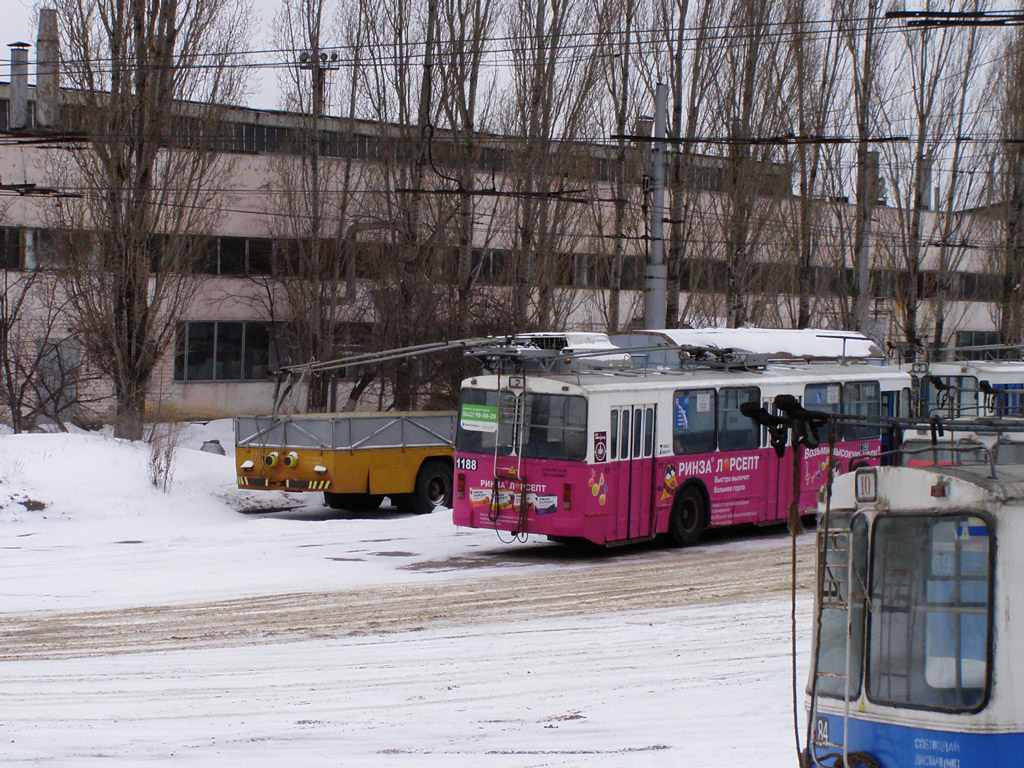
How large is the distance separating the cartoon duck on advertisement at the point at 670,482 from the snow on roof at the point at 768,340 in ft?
16.2

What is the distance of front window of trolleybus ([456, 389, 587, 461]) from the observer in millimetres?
17047

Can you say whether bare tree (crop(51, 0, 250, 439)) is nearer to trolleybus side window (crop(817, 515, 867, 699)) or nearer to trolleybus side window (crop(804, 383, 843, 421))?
trolleybus side window (crop(804, 383, 843, 421))

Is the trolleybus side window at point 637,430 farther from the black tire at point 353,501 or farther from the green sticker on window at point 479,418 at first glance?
the black tire at point 353,501

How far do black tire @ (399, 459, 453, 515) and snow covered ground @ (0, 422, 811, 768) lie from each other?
2.09 m

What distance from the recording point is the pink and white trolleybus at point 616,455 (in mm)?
17062

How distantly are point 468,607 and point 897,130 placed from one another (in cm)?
2882

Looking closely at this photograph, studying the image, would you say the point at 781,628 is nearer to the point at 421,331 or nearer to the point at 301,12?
the point at 421,331

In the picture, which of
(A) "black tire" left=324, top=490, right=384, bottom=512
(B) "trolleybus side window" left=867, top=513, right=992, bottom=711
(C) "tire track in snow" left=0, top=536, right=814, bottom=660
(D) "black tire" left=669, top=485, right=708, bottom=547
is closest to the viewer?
(B) "trolleybus side window" left=867, top=513, right=992, bottom=711

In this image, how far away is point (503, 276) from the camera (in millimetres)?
34938

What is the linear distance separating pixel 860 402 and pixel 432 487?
775 cm

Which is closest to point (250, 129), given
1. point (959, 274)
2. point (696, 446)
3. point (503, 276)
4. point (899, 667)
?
point (503, 276)

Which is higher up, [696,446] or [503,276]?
[503,276]

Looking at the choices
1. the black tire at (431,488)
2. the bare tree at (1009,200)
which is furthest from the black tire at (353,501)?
the bare tree at (1009,200)

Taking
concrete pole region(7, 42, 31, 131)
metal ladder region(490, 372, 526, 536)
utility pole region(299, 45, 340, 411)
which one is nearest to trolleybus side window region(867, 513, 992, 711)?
metal ladder region(490, 372, 526, 536)
